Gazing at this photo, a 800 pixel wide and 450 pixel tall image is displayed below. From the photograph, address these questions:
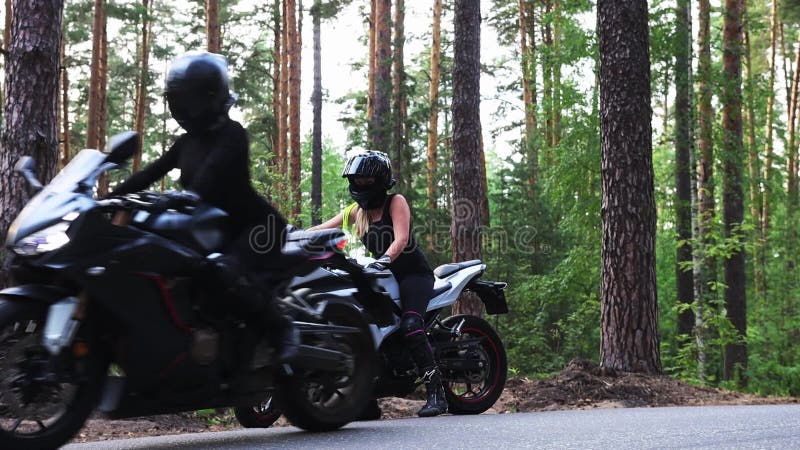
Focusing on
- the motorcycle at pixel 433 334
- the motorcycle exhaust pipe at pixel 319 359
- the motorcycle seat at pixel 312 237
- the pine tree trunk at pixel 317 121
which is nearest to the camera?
the motorcycle exhaust pipe at pixel 319 359

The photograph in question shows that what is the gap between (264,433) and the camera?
19.1 feet

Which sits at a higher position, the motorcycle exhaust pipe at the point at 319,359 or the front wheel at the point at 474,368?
the motorcycle exhaust pipe at the point at 319,359

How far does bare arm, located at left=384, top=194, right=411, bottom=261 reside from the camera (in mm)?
6703

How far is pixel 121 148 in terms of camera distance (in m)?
4.38

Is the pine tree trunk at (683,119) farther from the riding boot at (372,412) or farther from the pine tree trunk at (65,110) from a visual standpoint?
the pine tree trunk at (65,110)

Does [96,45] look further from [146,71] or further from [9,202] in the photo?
[9,202]

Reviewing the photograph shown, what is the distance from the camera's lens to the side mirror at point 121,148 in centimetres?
436

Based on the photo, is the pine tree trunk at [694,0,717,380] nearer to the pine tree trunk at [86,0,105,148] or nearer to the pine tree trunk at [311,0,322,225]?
the pine tree trunk at [311,0,322,225]

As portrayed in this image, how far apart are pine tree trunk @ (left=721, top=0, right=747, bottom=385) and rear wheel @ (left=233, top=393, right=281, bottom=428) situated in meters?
13.2

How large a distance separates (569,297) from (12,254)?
17.1 metres

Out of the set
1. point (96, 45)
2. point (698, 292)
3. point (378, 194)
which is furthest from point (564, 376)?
point (96, 45)

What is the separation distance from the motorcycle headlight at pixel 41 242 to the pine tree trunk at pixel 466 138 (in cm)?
833

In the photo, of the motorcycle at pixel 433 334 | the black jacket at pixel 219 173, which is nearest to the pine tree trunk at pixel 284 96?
the motorcycle at pixel 433 334

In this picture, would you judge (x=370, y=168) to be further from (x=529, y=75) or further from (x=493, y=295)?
(x=529, y=75)
